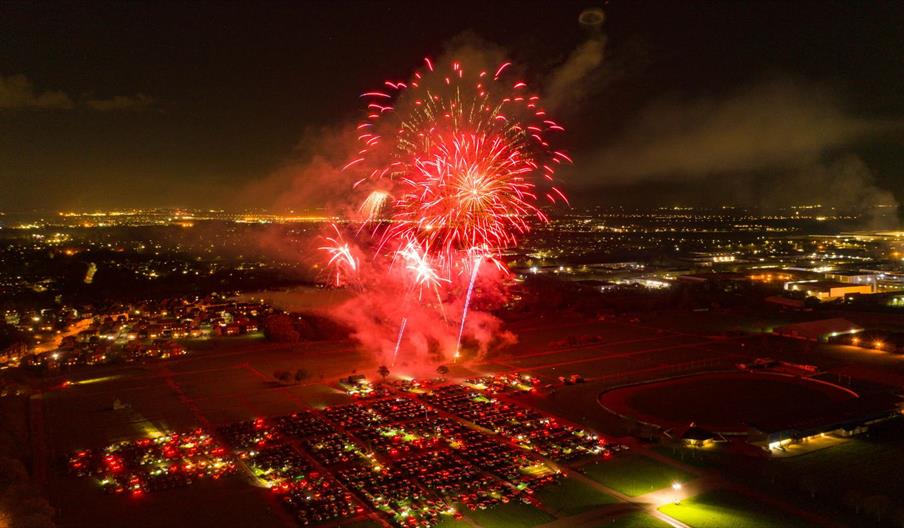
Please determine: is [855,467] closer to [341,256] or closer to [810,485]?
[810,485]

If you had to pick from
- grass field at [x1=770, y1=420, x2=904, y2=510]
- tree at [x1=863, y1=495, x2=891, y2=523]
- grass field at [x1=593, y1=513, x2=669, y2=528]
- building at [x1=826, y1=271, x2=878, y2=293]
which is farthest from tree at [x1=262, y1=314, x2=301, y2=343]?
building at [x1=826, y1=271, x2=878, y2=293]

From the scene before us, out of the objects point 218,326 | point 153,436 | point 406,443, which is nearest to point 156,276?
point 218,326

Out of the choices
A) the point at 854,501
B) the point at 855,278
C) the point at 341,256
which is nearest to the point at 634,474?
the point at 854,501

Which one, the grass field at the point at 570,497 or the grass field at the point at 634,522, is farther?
the grass field at the point at 570,497

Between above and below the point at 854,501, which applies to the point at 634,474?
below

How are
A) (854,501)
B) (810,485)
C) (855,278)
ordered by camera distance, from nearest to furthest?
(854,501), (810,485), (855,278)

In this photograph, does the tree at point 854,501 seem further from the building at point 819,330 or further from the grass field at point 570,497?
the building at point 819,330

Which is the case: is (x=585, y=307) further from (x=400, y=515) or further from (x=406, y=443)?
(x=400, y=515)

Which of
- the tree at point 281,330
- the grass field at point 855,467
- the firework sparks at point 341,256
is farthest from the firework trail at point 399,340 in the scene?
the grass field at point 855,467
